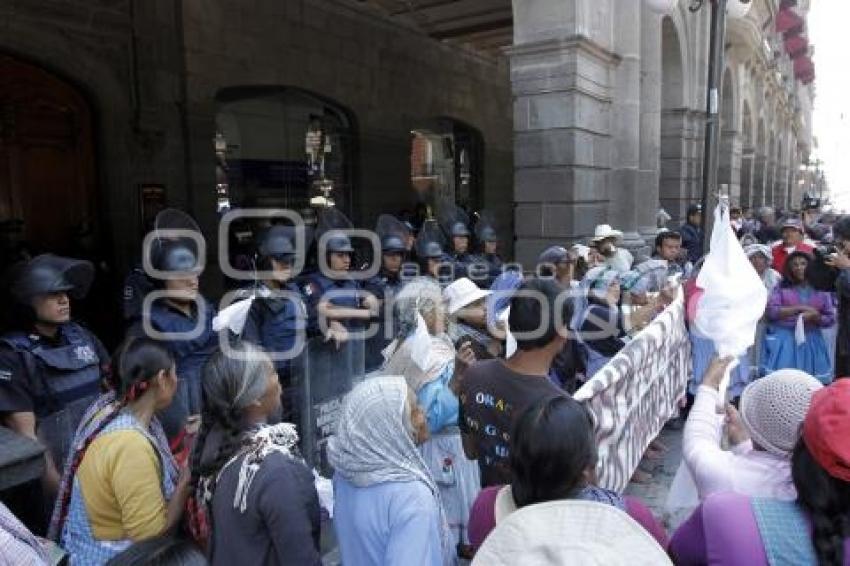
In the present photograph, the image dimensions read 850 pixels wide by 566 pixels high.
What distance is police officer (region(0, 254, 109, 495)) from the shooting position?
3.03 metres

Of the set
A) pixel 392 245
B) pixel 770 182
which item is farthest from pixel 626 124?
pixel 770 182

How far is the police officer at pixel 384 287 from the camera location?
5.23 meters

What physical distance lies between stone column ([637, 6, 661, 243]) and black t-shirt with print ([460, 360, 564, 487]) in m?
8.55

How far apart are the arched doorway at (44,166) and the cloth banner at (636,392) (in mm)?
7575

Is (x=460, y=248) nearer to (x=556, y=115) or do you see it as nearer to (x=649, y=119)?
(x=556, y=115)

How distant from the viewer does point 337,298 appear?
5.33 metres

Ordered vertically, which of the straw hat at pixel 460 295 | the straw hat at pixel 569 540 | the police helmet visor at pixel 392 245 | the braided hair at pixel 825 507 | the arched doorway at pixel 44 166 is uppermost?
the arched doorway at pixel 44 166

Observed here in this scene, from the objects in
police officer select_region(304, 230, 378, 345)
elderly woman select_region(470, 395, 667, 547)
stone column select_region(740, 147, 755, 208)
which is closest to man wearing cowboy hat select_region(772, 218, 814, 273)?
police officer select_region(304, 230, 378, 345)

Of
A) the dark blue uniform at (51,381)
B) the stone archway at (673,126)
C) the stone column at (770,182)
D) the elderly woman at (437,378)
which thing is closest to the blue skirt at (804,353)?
the elderly woman at (437,378)

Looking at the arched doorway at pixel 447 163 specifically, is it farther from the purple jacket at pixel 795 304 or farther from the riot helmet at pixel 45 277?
the riot helmet at pixel 45 277

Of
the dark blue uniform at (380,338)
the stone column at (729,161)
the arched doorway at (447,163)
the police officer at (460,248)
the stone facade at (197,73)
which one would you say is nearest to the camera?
the dark blue uniform at (380,338)

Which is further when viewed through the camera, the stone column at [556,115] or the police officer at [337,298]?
the stone column at [556,115]

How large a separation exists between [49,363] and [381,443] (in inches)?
80.6

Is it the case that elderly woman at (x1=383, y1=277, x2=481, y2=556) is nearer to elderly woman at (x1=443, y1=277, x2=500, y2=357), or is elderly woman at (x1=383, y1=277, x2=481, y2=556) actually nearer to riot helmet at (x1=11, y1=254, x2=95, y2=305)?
elderly woman at (x1=443, y1=277, x2=500, y2=357)
